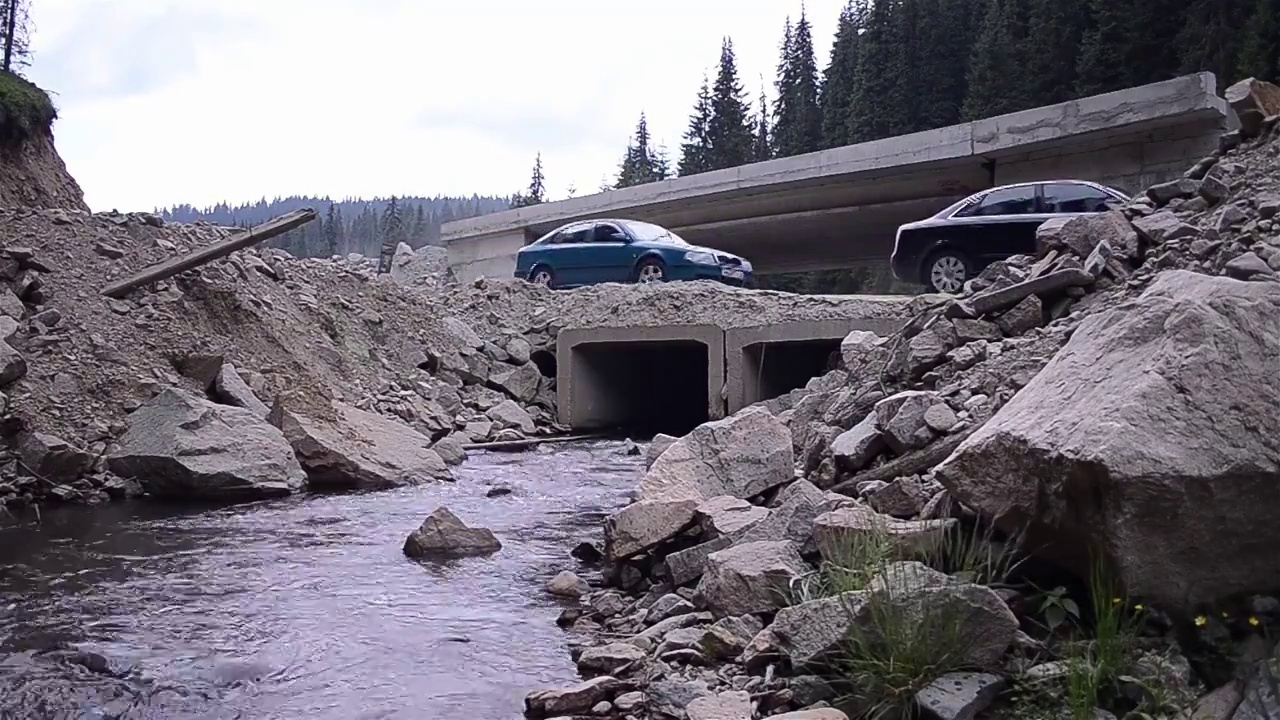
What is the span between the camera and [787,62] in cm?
7406

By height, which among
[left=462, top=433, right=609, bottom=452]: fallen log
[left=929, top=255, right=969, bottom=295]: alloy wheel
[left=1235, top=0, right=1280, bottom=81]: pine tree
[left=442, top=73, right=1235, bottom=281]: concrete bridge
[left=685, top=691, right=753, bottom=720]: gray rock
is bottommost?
[left=685, top=691, right=753, bottom=720]: gray rock

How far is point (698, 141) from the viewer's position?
69.3 meters

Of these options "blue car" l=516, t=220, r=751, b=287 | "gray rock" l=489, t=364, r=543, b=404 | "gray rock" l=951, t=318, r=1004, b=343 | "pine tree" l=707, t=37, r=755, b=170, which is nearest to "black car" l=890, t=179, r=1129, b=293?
"gray rock" l=951, t=318, r=1004, b=343

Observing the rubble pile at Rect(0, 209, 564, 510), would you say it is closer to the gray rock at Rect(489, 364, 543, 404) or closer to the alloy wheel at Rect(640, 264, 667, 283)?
the gray rock at Rect(489, 364, 543, 404)

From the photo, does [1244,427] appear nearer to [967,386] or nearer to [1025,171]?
[967,386]

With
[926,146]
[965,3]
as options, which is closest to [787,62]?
[965,3]

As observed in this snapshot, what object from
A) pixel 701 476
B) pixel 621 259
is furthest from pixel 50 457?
pixel 621 259

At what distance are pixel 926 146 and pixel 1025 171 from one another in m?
2.14

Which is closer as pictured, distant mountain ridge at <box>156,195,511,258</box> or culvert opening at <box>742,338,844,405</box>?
culvert opening at <box>742,338,844,405</box>

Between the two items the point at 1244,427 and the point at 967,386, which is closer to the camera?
the point at 1244,427

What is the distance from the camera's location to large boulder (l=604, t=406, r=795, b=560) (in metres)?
7.71

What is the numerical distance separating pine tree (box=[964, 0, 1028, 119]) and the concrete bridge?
1242cm

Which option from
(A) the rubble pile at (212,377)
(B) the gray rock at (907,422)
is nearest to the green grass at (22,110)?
(A) the rubble pile at (212,377)

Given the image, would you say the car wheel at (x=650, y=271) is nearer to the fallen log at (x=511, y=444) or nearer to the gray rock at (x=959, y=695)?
the fallen log at (x=511, y=444)
